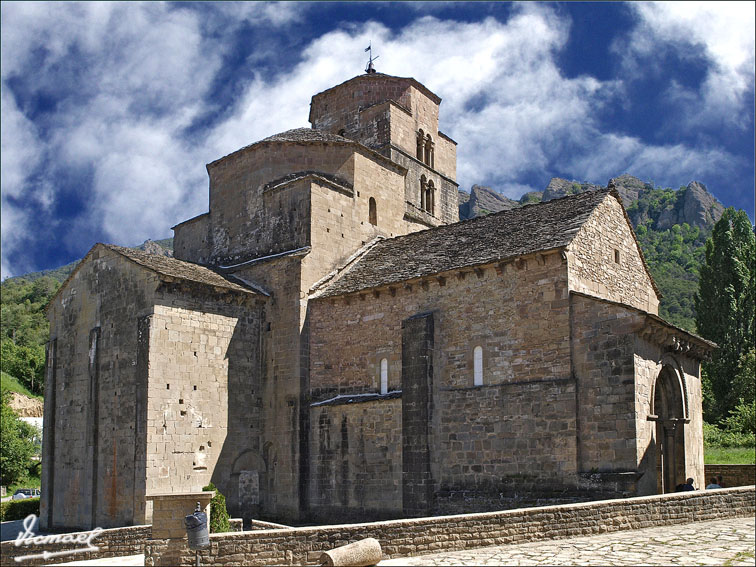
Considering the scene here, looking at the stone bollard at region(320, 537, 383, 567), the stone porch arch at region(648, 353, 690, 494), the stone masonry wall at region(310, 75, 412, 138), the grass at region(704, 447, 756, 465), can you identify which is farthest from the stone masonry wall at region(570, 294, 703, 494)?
the stone masonry wall at region(310, 75, 412, 138)

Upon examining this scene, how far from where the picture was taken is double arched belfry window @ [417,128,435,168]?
110 ft

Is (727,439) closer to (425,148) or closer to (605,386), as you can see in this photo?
(605,386)

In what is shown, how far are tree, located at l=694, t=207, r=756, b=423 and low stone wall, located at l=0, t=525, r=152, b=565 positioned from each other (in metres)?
28.6

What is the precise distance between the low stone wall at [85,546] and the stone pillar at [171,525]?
10.4ft

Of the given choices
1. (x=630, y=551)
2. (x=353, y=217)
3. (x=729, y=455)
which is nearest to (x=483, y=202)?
(x=729, y=455)

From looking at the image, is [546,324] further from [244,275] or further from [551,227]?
[244,275]

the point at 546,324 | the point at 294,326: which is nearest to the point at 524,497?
the point at 546,324

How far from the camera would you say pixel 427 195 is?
1310 inches

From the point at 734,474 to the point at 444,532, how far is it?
13448mm

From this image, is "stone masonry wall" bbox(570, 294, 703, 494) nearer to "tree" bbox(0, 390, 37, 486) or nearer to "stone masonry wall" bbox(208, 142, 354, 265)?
"stone masonry wall" bbox(208, 142, 354, 265)

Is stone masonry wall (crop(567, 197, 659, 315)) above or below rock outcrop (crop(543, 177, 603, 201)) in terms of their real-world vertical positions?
below

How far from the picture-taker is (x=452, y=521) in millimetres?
12688

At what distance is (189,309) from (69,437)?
21.6 feet

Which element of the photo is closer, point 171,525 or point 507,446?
point 171,525
